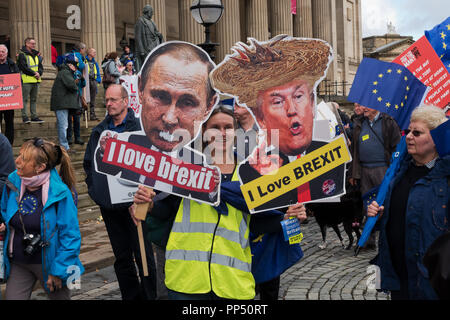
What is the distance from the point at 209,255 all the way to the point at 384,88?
6.17 ft

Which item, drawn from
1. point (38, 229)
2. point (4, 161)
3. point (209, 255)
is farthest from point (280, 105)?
point (4, 161)

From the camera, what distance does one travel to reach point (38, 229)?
13.8 ft

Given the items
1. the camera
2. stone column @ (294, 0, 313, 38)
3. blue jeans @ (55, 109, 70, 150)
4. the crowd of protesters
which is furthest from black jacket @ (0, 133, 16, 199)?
stone column @ (294, 0, 313, 38)

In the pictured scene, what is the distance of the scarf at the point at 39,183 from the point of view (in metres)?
4.23

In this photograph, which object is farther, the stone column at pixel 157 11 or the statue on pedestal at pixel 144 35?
the stone column at pixel 157 11

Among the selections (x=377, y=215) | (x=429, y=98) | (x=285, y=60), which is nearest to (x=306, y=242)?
(x=429, y=98)

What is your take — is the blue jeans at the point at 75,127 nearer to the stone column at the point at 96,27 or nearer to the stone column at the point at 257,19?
the stone column at the point at 96,27

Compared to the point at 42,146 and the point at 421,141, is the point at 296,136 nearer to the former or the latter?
the point at 421,141

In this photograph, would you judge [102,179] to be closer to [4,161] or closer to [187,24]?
[4,161]

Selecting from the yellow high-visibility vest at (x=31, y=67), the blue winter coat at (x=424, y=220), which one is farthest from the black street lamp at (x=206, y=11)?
the blue winter coat at (x=424, y=220)

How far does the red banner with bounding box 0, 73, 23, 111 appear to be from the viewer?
9.98 metres

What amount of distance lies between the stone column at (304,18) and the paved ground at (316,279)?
88.9 feet

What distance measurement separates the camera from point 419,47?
4863 mm
